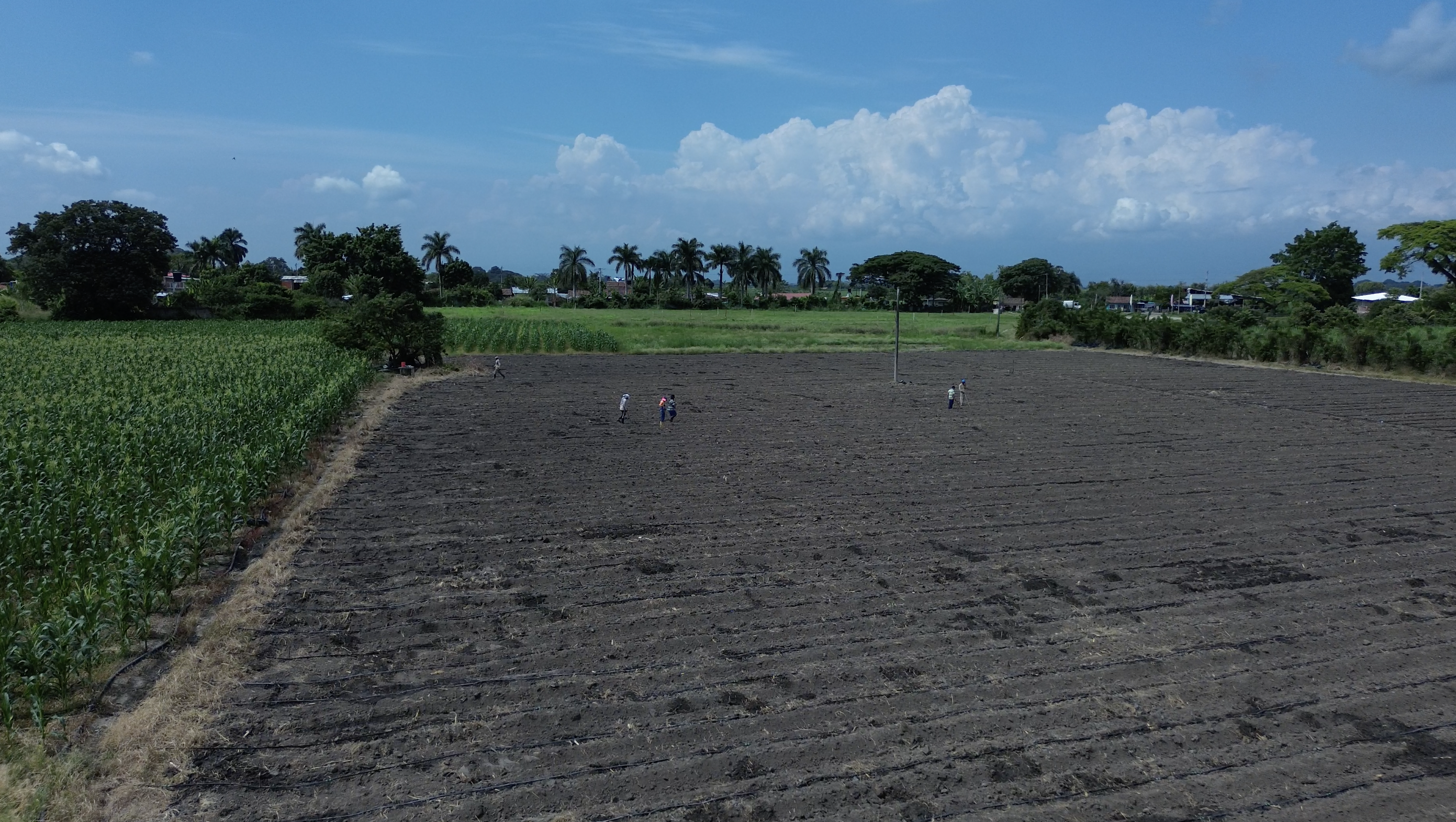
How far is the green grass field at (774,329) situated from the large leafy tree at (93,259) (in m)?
20.6

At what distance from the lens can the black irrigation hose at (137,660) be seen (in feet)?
22.1

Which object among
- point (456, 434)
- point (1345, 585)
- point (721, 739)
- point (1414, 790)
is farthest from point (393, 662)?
point (456, 434)

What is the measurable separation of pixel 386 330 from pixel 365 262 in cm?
3554

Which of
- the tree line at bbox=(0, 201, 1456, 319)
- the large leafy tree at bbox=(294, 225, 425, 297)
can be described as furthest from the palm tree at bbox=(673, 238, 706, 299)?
the large leafy tree at bbox=(294, 225, 425, 297)

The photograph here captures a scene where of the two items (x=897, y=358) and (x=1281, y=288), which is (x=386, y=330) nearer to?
(x=897, y=358)

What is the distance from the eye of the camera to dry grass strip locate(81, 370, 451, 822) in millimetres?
5594

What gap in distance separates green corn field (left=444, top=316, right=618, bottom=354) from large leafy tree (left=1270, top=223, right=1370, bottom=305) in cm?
5062

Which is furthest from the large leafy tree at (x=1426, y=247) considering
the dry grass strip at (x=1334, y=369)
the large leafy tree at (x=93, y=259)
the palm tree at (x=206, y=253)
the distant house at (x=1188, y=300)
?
the palm tree at (x=206, y=253)

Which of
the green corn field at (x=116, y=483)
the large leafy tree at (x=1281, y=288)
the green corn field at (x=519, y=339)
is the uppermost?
the large leafy tree at (x=1281, y=288)

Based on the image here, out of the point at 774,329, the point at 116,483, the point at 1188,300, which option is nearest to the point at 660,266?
the point at 774,329

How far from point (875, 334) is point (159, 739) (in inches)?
2236

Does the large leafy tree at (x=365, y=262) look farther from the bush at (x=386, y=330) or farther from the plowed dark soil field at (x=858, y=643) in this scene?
the plowed dark soil field at (x=858, y=643)

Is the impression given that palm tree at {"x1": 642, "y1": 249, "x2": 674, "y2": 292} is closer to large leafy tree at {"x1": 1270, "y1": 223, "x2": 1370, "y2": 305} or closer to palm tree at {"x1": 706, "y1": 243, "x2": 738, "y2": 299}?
palm tree at {"x1": 706, "y1": 243, "x2": 738, "y2": 299}

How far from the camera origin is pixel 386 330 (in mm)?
32500
